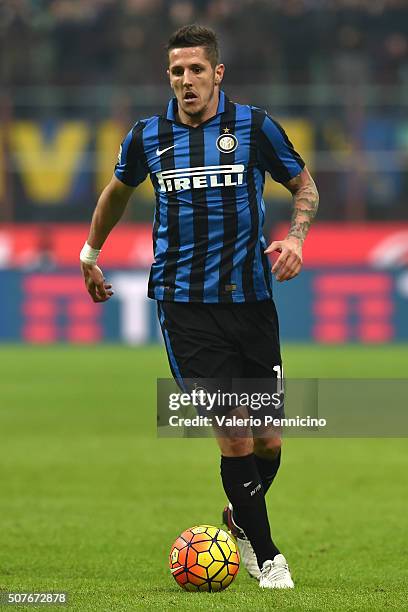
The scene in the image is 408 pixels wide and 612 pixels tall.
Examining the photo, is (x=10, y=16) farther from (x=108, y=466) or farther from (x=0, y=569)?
(x=0, y=569)

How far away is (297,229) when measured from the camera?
4.92 metres

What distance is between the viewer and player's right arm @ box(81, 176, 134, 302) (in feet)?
16.8

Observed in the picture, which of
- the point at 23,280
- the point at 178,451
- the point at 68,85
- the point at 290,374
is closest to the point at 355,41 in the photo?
the point at 68,85

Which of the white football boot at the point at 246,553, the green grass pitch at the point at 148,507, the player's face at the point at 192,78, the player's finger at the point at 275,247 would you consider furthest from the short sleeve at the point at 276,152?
the green grass pitch at the point at 148,507

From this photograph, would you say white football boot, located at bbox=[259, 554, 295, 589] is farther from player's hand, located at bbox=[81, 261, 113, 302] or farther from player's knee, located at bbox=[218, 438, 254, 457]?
player's hand, located at bbox=[81, 261, 113, 302]

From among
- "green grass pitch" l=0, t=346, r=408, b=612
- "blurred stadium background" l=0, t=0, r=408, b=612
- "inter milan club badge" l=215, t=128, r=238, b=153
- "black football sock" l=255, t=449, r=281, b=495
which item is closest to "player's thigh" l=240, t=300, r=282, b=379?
"black football sock" l=255, t=449, r=281, b=495

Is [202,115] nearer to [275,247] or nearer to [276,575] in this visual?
[275,247]

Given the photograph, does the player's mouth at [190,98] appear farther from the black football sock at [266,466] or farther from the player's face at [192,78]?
the black football sock at [266,466]

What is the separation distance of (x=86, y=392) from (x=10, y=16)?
10.9 m

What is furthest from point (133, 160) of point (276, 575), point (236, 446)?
point (276, 575)

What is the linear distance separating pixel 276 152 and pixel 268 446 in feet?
3.99

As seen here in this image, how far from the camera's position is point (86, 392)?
13609mm

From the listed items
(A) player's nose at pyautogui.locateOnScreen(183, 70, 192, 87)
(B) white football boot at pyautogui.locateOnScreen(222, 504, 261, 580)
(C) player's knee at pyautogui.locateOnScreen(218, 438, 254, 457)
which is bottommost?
(B) white football boot at pyautogui.locateOnScreen(222, 504, 261, 580)

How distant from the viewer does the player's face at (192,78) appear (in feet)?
15.7
